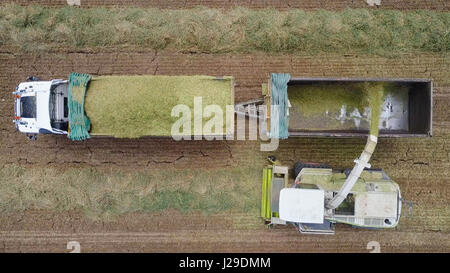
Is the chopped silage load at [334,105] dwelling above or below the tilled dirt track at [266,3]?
below

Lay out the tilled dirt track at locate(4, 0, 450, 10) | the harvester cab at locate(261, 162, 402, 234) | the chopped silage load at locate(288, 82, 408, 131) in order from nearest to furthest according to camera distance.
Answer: the harvester cab at locate(261, 162, 402, 234) → the chopped silage load at locate(288, 82, 408, 131) → the tilled dirt track at locate(4, 0, 450, 10)

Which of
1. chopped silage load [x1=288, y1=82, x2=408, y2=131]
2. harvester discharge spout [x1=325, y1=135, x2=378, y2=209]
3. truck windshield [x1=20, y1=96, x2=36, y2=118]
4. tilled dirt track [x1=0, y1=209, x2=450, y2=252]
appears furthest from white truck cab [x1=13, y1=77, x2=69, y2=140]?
harvester discharge spout [x1=325, y1=135, x2=378, y2=209]

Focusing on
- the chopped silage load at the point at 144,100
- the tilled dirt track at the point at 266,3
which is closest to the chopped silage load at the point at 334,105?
the chopped silage load at the point at 144,100

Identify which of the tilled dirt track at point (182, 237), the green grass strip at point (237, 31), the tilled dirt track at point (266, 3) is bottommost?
the tilled dirt track at point (182, 237)

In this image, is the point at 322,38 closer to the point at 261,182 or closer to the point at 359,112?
the point at 359,112

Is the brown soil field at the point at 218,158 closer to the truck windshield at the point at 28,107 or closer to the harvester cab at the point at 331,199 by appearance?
the harvester cab at the point at 331,199

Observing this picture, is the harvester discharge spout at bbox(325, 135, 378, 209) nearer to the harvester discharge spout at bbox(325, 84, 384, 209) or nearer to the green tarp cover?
the harvester discharge spout at bbox(325, 84, 384, 209)
